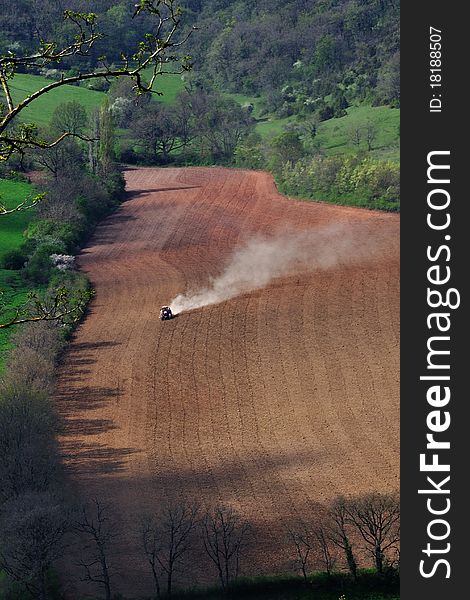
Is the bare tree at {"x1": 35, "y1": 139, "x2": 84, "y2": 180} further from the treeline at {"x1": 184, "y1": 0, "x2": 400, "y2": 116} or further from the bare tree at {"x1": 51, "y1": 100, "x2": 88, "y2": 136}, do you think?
the treeline at {"x1": 184, "y1": 0, "x2": 400, "y2": 116}

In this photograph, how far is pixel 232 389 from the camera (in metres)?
47.1

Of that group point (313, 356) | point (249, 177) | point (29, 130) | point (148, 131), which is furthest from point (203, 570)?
point (148, 131)

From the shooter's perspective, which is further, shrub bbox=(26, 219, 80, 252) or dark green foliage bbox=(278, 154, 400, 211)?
dark green foliage bbox=(278, 154, 400, 211)

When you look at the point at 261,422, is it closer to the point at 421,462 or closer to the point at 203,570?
the point at 203,570

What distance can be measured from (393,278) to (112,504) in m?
35.0

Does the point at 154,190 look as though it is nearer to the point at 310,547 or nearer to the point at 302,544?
the point at 302,544

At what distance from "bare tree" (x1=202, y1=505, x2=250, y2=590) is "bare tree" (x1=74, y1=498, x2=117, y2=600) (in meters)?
2.89

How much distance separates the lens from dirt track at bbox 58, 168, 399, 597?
36000 millimetres

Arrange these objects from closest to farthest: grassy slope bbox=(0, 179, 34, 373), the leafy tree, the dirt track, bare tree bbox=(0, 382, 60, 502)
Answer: bare tree bbox=(0, 382, 60, 502)
the dirt track
grassy slope bbox=(0, 179, 34, 373)
the leafy tree

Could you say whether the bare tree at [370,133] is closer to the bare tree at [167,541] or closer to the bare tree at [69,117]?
the bare tree at [69,117]

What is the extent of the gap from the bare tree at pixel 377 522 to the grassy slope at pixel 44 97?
3398 inches

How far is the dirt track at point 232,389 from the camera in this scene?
118 ft

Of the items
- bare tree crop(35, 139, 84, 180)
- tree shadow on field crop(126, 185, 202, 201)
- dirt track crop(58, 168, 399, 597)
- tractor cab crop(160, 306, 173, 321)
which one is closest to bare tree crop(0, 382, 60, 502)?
dirt track crop(58, 168, 399, 597)

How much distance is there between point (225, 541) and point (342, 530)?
3485mm
